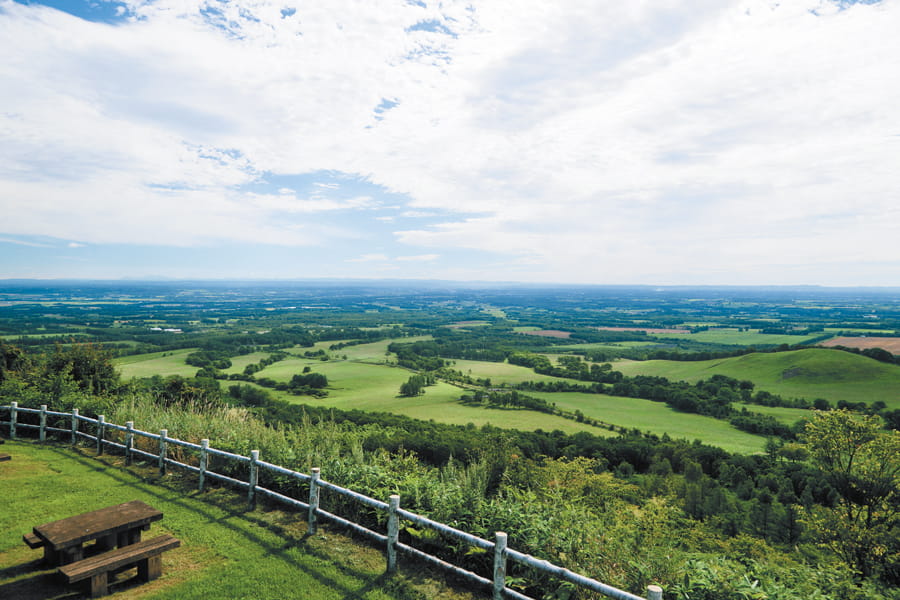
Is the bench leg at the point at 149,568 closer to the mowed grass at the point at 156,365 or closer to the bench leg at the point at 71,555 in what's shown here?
the bench leg at the point at 71,555

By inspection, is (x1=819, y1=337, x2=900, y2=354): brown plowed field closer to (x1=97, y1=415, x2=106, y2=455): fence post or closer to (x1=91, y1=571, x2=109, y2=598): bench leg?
(x1=97, y1=415, x2=106, y2=455): fence post

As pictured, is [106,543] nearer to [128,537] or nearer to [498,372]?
[128,537]

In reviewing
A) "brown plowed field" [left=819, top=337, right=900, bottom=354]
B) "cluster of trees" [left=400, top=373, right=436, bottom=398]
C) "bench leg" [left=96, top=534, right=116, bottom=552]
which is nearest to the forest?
"cluster of trees" [left=400, top=373, right=436, bottom=398]

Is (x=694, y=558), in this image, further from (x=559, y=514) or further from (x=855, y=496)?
(x=855, y=496)

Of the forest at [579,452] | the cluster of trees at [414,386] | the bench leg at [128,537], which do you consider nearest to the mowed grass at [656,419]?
the forest at [579,452]

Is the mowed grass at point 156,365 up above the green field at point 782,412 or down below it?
above

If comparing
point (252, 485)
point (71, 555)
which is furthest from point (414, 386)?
point (71, 555)
